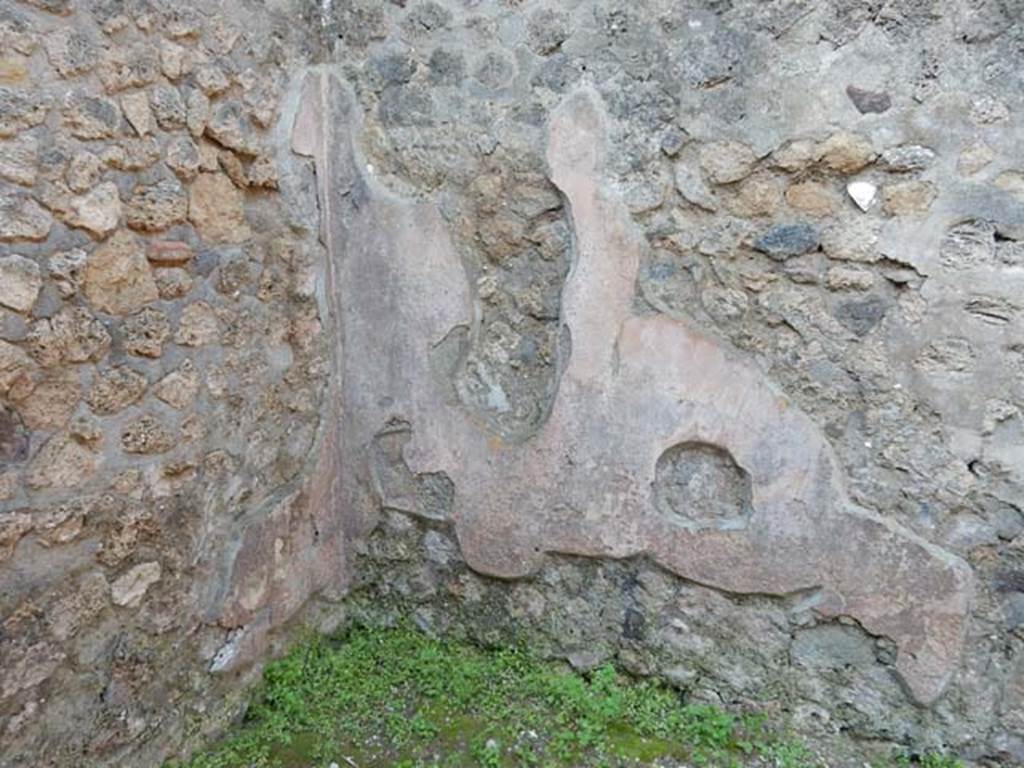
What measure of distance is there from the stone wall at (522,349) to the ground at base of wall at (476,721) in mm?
89

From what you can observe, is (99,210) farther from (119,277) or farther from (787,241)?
(787,241)

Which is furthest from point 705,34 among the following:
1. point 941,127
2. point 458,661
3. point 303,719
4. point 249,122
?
point 303,719

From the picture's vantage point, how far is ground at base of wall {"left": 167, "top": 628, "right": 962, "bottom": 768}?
214 centimetres

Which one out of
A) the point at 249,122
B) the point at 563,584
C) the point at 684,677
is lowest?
the point at 684,677

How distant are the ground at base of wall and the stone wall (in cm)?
9

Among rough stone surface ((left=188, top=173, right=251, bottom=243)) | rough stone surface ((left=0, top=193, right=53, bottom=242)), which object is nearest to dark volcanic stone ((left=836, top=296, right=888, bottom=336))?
rough stone surface ((left=188, top=173, right=251, bottom=243))

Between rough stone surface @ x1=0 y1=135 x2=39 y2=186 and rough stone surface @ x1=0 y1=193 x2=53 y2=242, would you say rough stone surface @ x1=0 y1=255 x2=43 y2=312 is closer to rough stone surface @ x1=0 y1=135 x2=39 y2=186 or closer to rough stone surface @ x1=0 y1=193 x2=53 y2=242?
rough stone surface @ x1=0 y1=193 x2=53 y2=242

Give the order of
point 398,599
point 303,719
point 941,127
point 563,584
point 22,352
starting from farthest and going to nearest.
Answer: point 398,599 → point 563,584 → point 303,719 → point 941,127 → point 22,352

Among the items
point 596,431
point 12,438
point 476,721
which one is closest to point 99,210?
point 12,438

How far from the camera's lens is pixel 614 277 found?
88.1 inches

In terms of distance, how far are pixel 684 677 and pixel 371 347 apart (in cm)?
140

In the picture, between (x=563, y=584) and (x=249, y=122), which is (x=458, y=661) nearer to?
(x=563, y=584)

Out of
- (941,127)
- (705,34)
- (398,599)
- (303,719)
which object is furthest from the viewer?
Result: (398,599)

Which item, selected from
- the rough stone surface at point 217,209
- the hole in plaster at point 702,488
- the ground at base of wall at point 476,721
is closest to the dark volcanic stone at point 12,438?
the rough stone surface at point 217,209
